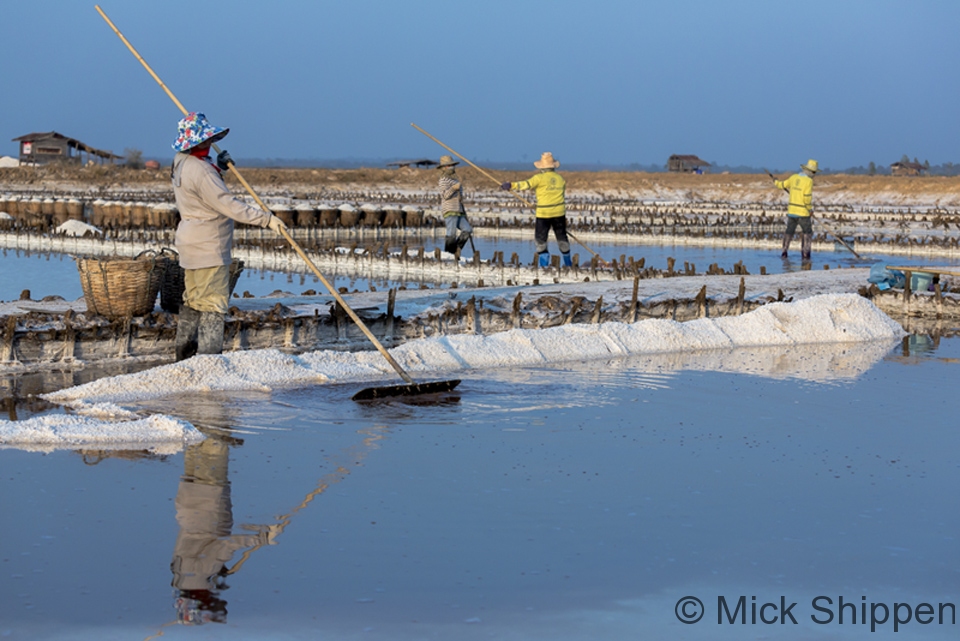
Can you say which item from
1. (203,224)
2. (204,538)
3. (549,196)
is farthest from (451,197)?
(204,538)

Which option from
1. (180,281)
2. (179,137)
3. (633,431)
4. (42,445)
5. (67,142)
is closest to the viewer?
(42,445)

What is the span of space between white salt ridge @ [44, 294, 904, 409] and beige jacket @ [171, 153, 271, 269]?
63cm

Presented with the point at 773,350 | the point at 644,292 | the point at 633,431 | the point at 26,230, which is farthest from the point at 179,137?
the point at 26,230

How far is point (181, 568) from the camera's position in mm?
4027

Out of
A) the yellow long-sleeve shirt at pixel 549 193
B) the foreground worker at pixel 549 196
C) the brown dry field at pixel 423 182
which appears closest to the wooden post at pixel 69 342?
the foreground worker at pixel 549 196

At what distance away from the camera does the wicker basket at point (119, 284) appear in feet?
26.5

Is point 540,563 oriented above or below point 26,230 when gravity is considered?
below

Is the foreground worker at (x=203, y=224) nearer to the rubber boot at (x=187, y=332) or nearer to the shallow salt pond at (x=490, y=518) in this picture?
the rubber boot at (x=187, y=332)

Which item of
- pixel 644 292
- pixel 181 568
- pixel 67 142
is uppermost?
pixel 67 142

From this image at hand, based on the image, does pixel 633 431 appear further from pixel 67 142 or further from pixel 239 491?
pixel 67 142

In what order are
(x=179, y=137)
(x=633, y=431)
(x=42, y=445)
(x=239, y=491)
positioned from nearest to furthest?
(x=239, y=491) → (x=42, y=445) → (x=633, y=431) → (x=179, y=137)

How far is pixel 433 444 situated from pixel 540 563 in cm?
178

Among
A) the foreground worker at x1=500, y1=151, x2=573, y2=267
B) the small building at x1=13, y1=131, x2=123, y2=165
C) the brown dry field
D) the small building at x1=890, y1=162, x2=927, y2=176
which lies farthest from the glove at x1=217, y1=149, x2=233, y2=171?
the small building at x1=890, y1=162, x2=927, y2=176

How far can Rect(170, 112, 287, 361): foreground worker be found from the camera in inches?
264
